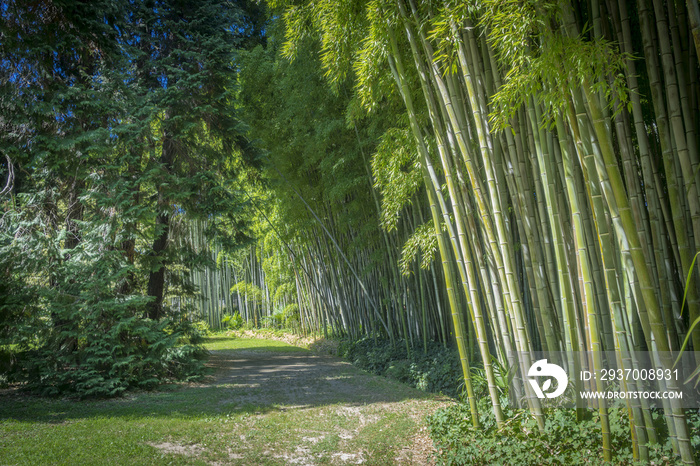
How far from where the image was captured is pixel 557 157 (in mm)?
2438

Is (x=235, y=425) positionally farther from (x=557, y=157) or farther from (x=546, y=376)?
(x=557, y=157)

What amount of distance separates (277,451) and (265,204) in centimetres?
635

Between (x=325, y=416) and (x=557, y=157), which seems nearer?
(x=557, y=157)

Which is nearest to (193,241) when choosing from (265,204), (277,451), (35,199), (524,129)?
(265,204)

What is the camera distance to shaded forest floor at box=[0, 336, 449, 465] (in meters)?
2.86

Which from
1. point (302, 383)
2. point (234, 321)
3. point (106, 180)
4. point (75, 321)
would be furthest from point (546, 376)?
point (234, 321)

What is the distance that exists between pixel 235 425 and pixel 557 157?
3.32 meters

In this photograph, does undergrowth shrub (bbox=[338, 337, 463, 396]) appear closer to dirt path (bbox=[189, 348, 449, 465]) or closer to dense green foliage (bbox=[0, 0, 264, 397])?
dirt path (bbox=[189, 348, 449, 465])

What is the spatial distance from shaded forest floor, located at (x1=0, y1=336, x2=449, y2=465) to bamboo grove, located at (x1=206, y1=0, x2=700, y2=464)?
1047 millimetres

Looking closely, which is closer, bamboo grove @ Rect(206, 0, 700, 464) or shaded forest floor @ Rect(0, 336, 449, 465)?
bamboo grove @ Rect(206, 0, 700, 464)

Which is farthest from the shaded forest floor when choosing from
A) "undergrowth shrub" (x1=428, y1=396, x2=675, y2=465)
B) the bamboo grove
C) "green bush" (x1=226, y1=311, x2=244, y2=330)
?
"green bush" (x1=226, y1=311, x2=244, y2=330)

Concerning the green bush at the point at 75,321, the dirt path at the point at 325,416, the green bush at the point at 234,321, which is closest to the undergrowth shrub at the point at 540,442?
the dirt path at the point at 325,416

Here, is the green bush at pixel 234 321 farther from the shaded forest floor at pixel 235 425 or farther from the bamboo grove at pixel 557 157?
the bamboo grove at pixel 557 157

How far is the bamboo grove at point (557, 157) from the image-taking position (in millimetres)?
1788
